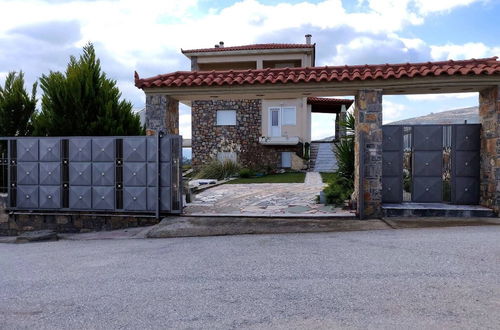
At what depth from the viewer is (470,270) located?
533 centimetres

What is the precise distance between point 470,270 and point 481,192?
5187 millimetres

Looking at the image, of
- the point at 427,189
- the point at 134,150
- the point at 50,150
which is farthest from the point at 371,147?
the point at 50,150

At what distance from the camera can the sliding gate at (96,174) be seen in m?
9.58

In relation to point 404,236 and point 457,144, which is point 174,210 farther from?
point 457,144

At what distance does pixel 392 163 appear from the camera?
9875 mm

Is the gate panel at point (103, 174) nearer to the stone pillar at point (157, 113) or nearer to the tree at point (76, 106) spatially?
the stone pillar at point (157, 113)

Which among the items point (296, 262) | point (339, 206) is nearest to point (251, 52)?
point (339, 206)

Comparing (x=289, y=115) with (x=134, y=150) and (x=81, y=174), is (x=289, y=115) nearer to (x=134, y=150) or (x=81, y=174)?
(x=134, y=150)

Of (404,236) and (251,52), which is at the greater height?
(251,52)

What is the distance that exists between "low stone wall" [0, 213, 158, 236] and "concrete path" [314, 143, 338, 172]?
15.9 meters

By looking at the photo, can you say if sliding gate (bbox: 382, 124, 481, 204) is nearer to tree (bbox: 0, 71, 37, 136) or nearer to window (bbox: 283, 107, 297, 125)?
tree (bbox: 0, 71, 37, 136)

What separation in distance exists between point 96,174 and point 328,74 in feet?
19.0

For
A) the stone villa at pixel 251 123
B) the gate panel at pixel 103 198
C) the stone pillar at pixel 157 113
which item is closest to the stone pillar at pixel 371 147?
the stone pillar at pixel 157 113

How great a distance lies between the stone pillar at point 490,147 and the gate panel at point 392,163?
5.90ft
